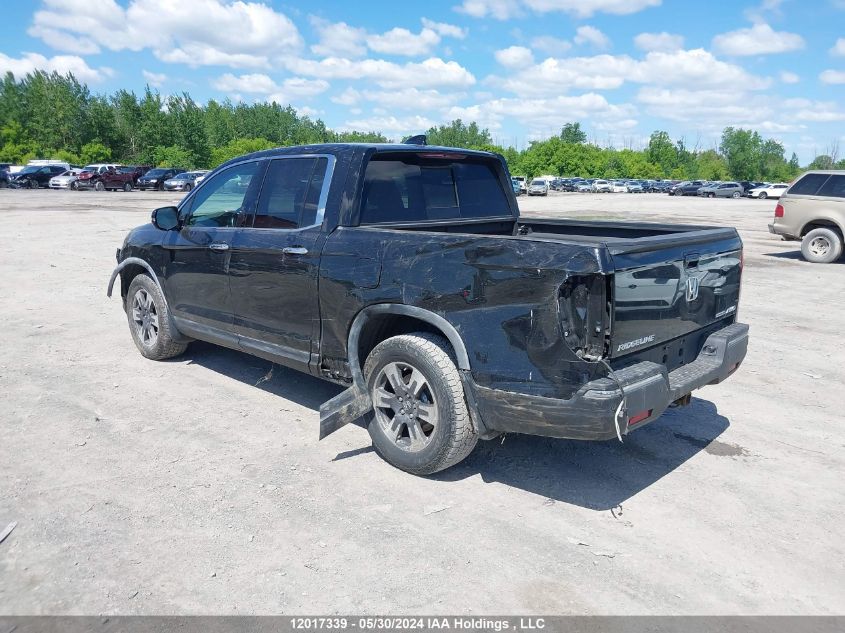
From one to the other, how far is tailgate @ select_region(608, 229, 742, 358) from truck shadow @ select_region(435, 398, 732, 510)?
89cm

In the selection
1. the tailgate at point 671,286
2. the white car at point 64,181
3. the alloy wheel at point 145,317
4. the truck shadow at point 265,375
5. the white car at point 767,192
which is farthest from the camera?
A: the white car at point 767,192

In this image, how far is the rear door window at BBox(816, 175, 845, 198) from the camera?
13.7 metres

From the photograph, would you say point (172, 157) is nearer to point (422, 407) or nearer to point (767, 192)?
point (767, 192)

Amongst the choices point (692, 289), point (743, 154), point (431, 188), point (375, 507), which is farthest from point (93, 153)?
point (743, 154)

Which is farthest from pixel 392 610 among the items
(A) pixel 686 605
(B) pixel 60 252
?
(B) pixel 60 252

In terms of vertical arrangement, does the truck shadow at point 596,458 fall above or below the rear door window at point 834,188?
below

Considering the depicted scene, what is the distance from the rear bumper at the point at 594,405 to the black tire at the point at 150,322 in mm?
3561

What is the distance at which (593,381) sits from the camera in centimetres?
325

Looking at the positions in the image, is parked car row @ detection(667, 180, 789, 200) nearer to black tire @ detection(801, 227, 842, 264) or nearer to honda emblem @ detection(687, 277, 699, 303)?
black tire @ detection(801, 227, 842, 264)

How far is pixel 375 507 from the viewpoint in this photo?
3.68 m

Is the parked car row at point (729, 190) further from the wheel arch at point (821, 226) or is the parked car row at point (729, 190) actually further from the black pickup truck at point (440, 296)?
the black pickup truck at point (440, 296)

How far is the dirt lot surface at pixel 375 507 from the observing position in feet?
9.62

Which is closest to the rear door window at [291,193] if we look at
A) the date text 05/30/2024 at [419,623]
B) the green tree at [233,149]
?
the date text 05/30/2024 at [419,623]

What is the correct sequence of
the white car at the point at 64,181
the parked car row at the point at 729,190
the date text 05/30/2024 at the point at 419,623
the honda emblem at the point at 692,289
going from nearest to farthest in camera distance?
the date text 05/30/2024 at the point at 419,623 → the honda emblem at the point at 692,289 → the white car at the point at 64,181 → the parked car row at the point at 729,190
